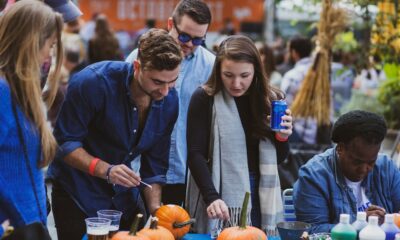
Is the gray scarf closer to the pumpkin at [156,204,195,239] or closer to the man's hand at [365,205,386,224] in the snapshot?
the pumpkin at [156,204,195,239]

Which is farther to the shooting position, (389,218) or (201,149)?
(201,149)

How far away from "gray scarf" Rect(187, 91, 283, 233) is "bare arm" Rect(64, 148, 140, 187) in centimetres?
60

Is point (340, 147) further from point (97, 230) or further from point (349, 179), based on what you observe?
point (97, 230)

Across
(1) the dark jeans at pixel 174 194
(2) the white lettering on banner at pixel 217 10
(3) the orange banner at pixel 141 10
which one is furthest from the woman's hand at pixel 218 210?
(2) the white lettering on banner at pixel 217 10

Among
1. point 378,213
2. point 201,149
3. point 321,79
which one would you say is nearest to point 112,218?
point 201,149

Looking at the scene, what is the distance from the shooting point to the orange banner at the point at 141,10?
55.2 feet

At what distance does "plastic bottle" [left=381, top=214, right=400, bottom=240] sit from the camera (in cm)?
334

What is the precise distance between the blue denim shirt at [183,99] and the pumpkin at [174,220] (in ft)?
2.78

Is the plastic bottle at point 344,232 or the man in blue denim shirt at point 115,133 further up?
the man in blue denim shirt at point 115,133

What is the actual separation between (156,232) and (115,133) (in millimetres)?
578

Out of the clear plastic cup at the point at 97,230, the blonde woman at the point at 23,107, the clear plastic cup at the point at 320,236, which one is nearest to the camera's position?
the blonde woman at the point at 23,107

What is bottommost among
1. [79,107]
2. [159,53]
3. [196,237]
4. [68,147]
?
[196,237]

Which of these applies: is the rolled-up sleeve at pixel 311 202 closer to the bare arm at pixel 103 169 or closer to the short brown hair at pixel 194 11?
the bare arm at pixel 103 169

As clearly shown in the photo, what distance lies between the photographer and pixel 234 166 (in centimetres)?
389
